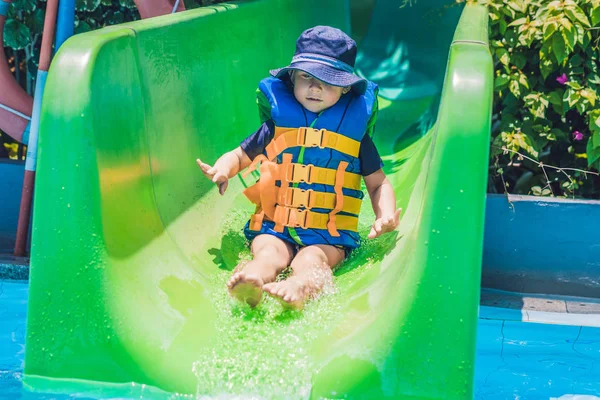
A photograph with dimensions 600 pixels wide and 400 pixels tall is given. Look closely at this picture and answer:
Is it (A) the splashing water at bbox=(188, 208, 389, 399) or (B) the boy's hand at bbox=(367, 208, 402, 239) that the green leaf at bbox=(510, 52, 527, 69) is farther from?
Answer: (A) the splashing water at bbox=(188, 208, 389, 399)

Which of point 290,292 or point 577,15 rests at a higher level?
point 577,15

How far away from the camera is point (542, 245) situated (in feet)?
11.5

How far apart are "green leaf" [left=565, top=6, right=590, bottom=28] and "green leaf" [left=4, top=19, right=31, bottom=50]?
8.22ft

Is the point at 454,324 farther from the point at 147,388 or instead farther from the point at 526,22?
the point at 526,22

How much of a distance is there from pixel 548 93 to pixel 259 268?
1.92 m

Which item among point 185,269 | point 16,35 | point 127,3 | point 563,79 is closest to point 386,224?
point 185,269

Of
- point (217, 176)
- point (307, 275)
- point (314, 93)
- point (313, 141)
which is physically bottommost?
point (307, 275)

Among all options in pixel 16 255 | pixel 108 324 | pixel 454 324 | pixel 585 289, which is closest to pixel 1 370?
pixel 108 324

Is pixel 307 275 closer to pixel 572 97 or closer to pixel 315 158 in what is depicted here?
pixel 315 158

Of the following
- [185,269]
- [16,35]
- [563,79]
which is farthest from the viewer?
[16,35]

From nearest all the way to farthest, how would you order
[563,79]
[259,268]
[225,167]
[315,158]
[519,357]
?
[259,268]
[225,167]
[315,158]
[519,357]
[563,79]

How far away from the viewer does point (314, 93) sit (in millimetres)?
2807

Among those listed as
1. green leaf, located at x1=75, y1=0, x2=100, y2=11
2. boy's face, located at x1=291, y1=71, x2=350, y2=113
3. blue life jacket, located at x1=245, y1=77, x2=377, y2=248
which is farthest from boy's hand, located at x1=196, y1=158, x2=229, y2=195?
green leaf, located at x1=75, y1=0, x2=100, y2=11

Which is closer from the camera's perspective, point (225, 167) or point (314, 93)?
point (225, 167)
